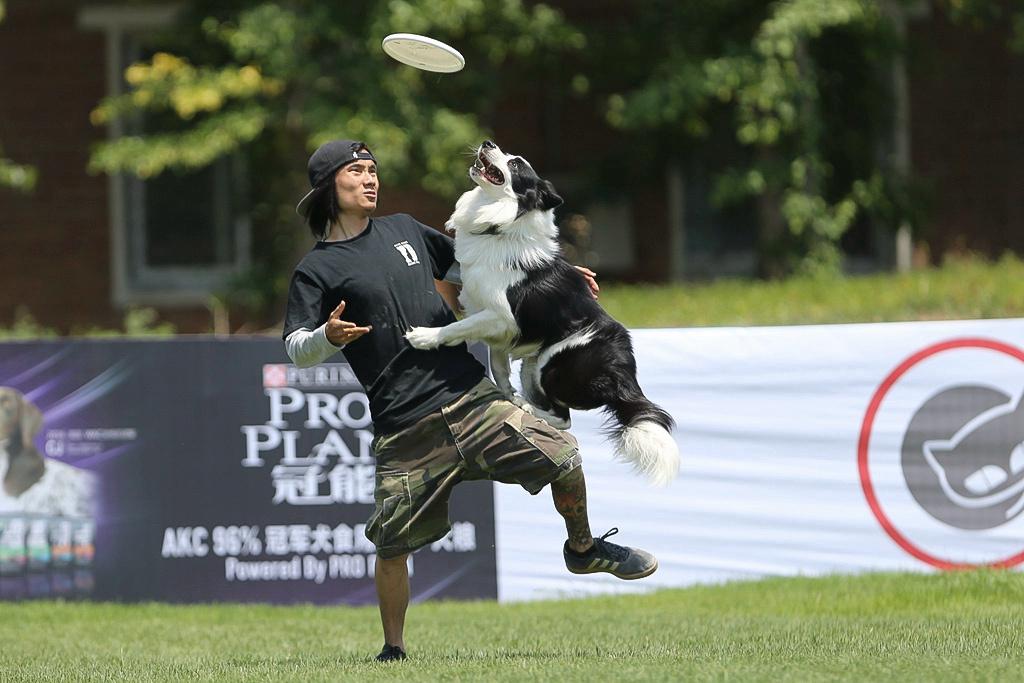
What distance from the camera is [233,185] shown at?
16969 millimetres

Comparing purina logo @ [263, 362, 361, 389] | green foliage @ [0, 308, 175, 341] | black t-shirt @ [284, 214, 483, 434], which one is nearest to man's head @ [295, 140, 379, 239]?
black t-shirt @ [284, 214, 483, 434]

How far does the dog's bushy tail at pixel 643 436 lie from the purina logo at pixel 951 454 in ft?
12.9

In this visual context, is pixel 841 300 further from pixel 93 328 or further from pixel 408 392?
pixel 93 328

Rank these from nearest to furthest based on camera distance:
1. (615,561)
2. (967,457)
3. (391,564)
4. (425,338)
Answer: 1. (425,338)
2. (615,561)
3. (391,564)
4. (967,457)

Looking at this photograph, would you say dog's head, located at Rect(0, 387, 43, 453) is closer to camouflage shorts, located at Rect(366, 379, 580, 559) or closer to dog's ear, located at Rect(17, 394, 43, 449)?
dog's ear, located at Rect(17, 394, 43, 449)

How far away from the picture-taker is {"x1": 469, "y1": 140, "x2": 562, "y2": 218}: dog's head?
218 inches

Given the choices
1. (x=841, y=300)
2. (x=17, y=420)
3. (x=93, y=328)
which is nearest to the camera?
(x=17, y=420)

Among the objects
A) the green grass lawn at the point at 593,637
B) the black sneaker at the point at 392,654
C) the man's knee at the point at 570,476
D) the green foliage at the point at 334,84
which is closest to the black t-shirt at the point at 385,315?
the man's knee at the point at 570,476

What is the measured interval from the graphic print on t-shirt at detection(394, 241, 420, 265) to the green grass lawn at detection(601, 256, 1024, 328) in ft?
18.5

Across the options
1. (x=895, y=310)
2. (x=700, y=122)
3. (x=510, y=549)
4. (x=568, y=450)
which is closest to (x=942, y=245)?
(x=700, y=122)

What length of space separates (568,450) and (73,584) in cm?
494

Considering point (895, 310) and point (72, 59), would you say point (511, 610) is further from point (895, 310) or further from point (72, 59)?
point (72, 59)

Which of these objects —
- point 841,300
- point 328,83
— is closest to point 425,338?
point 841,300

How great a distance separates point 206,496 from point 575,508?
4.19 m
